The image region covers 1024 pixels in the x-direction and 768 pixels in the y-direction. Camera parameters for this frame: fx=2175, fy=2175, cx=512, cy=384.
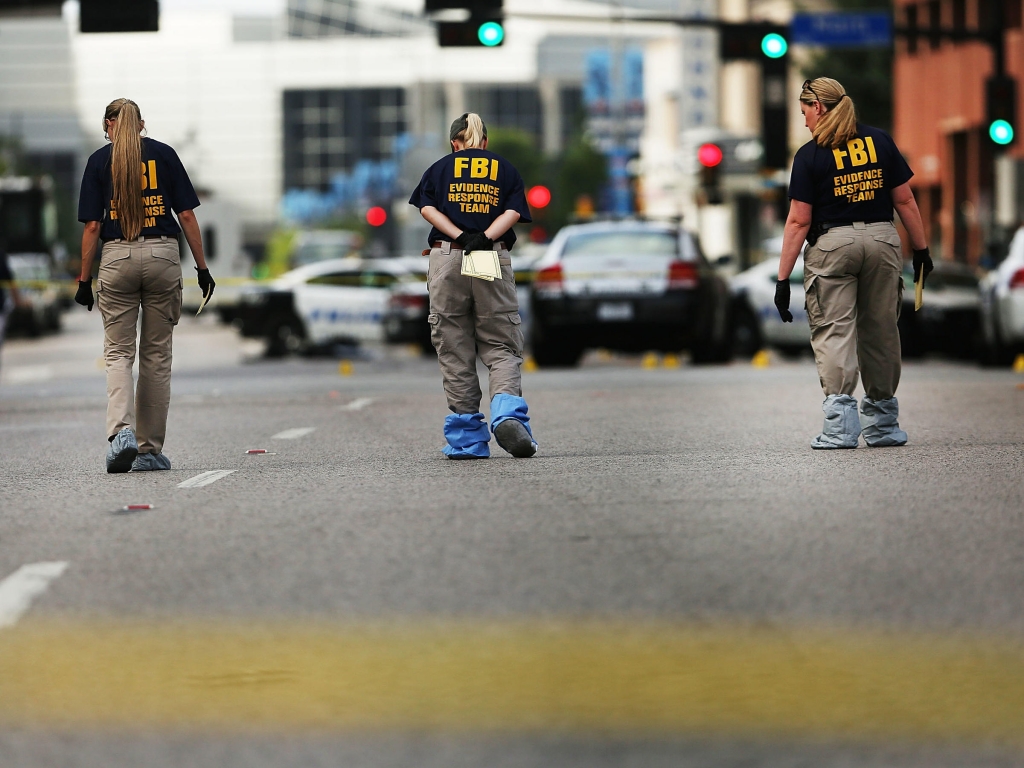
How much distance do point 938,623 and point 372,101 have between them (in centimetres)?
14714

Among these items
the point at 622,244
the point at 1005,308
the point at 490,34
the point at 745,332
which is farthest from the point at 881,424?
the point at 490,34

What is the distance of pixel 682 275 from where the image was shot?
2334 centimetres

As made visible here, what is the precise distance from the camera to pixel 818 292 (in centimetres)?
1148

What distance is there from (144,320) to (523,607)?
17.6 feet

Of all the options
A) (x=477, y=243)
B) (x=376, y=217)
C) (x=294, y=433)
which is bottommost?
(x=294, y=433)

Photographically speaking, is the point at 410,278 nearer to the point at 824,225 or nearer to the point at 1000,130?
the point at 1000,130

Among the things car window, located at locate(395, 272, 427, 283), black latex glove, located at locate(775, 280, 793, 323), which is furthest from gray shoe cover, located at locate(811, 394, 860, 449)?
car window, located at locate(395, 272, 427, 283)

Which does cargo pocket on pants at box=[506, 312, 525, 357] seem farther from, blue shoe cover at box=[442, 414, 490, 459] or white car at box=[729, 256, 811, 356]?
white car at box=[729, 256, 811, 356]

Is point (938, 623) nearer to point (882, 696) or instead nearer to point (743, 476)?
point (882, 696)

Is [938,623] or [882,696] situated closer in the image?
[882,696]

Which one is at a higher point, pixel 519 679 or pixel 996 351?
pixel 519 679

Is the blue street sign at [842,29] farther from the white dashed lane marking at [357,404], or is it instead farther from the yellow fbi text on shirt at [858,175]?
the yellow fbi text on shirt at [858,175]

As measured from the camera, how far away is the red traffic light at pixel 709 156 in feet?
122

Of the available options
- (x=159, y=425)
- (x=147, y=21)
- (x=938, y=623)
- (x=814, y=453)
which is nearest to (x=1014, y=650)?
(x=938, y=623)
